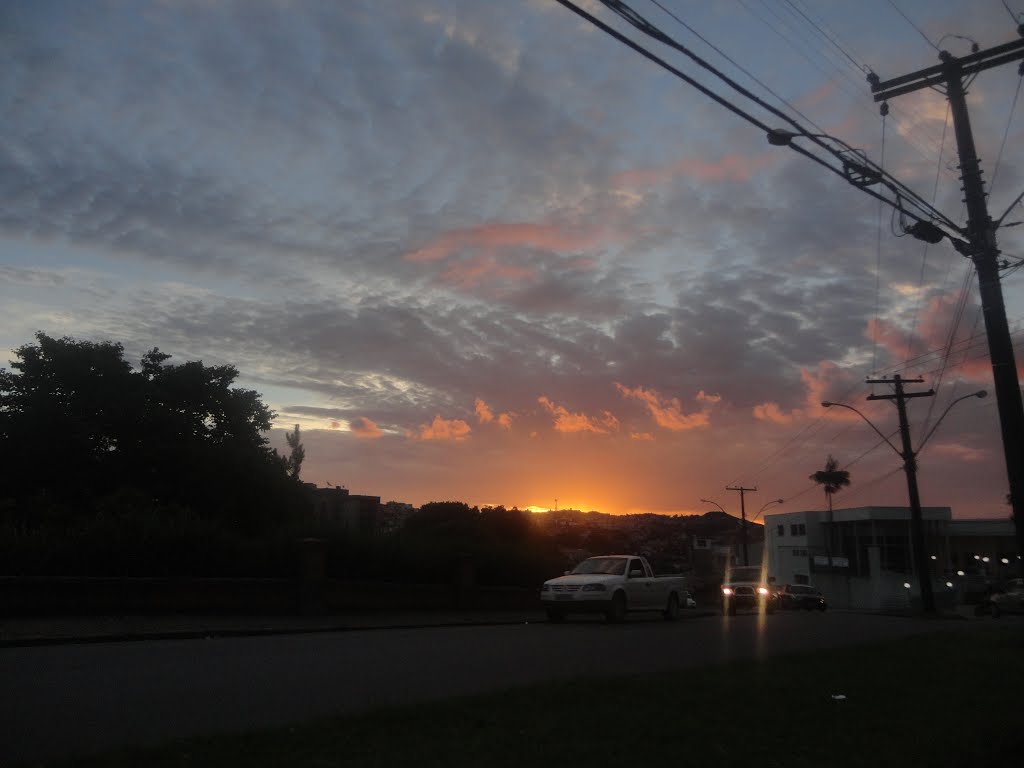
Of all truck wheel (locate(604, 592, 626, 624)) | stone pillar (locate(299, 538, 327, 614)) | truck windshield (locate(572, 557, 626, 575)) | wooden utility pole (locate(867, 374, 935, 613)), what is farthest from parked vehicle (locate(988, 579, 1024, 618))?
stone pillar (locate(299, 538, 327, 614))

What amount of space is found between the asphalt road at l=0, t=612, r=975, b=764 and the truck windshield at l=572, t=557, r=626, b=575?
5.37 m

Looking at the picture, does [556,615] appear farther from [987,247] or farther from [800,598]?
[800,598]

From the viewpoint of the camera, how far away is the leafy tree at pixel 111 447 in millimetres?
40406

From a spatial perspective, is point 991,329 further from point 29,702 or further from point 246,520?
point 246,520

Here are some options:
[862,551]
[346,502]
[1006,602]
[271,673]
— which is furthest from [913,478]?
[346,502]

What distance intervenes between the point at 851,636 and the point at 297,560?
13.9 meters

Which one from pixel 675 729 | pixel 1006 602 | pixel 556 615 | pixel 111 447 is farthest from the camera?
pixel 111 447

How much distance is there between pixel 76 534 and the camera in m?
22.2

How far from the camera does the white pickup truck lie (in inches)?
870

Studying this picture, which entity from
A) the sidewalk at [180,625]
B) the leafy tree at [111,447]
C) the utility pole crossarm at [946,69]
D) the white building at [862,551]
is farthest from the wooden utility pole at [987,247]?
the white building at [862,551]

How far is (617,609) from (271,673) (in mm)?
13478

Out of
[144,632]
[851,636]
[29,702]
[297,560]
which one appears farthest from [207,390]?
[29,702]

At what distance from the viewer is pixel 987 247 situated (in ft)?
55.7

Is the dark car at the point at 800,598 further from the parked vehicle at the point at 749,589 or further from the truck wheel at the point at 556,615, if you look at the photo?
Result: the truck wheel at the point at 556,615
